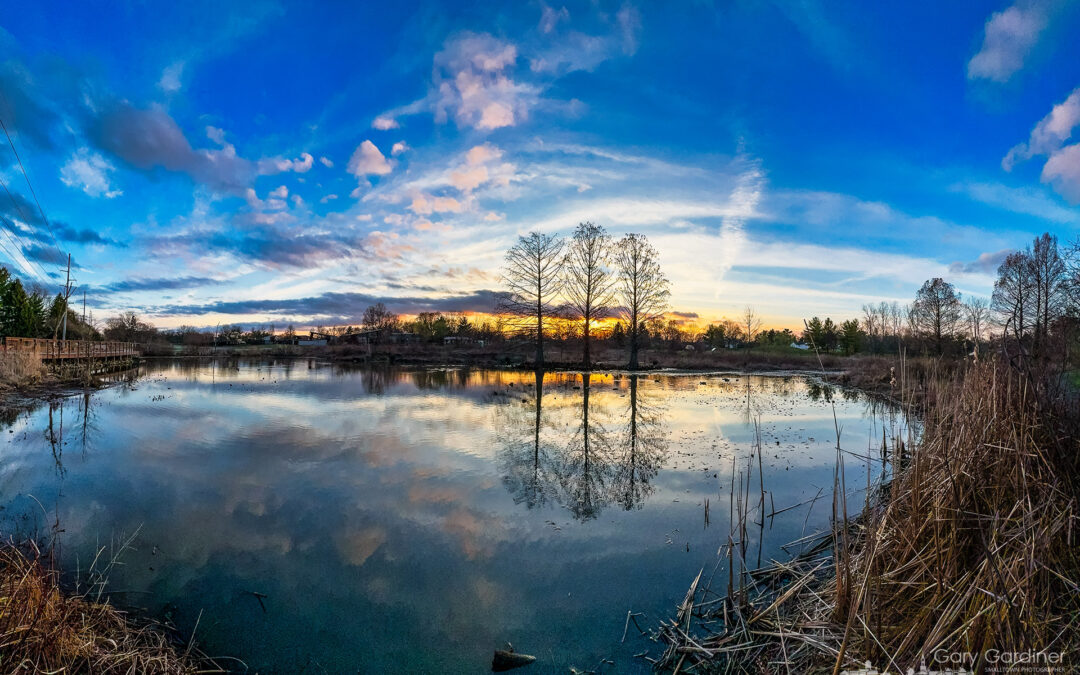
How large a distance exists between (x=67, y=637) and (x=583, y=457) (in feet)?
26.2

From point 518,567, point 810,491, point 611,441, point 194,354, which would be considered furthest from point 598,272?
point 194,354

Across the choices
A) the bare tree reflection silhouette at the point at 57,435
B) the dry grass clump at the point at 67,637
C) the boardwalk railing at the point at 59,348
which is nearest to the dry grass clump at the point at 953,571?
the dry grass clump at the point at 67,637

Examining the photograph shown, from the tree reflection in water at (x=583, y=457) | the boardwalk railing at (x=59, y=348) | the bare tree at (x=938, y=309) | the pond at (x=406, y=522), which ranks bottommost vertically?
the pond at (x=406, y=522)

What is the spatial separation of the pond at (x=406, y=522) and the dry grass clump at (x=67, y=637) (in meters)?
0.39

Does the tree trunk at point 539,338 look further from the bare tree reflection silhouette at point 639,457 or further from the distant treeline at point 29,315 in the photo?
the distant treeline at point 29,315

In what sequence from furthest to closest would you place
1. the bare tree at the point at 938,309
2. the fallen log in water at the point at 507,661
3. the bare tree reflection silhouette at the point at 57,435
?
Answer: the bare tree at the point at 938,309 → the bare tree reflection silhouette at the point at 57,435 → the fallen log in water at the point at 507,661

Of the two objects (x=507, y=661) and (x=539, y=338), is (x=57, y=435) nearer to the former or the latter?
(x=507, y=661)

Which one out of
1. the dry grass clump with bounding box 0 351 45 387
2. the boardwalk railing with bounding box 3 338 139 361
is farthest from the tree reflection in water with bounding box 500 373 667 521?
the boardwalk railing with bounding box 3 338 139 361

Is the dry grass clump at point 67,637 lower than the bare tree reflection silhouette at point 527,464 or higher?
higher

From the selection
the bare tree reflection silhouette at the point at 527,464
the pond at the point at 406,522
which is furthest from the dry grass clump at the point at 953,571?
the bare tree reflection silhouette at the point at 527,464

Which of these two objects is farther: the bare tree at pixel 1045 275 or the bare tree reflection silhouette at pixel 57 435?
the bare tree at pixel 1045 275

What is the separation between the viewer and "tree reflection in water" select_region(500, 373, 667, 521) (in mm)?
7457

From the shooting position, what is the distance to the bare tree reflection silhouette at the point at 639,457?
7555 millimetres

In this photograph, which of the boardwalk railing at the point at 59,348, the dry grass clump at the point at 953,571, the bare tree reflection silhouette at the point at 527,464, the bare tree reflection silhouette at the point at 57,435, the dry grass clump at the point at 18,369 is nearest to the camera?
the dry grass clump at the point at 953,571
